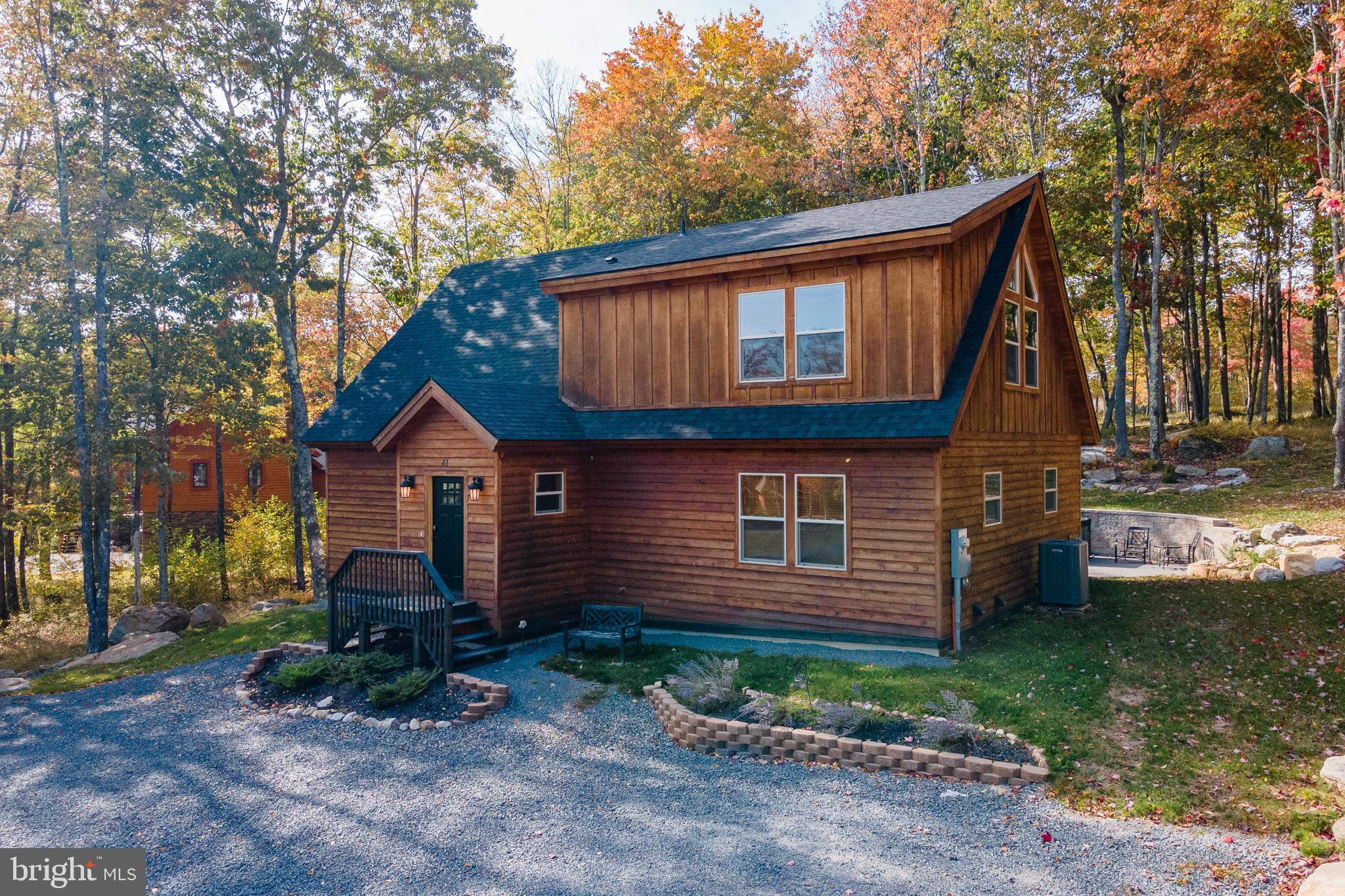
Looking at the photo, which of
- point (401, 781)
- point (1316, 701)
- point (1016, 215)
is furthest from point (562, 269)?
point (1316, 701)

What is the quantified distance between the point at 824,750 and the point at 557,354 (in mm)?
10124

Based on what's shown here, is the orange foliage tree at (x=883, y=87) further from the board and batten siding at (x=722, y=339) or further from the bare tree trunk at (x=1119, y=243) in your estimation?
the board and batten siding at (x=722, y=339)

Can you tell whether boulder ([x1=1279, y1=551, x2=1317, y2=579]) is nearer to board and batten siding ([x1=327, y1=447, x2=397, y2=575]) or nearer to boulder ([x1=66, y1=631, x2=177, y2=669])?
board and batten siding ([x1=327, y1=447, x2=397, y2=575])

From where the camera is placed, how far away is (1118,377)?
999 inches

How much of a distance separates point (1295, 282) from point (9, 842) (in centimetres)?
3878

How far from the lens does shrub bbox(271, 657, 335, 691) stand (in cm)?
1044

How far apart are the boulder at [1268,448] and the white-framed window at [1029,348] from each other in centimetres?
1530

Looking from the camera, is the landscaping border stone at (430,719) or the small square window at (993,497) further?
the small square window at (993,497)

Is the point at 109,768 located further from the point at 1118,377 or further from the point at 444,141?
the point at 1118,377

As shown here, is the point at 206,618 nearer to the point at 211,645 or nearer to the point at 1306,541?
the point at 211,645

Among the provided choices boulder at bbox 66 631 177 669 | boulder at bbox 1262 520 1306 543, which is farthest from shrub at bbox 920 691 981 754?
boulder at bbox 66 631 177 669

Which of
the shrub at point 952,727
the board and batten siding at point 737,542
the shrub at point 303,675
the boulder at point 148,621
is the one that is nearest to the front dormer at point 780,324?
the board and batten siding at point 737,542

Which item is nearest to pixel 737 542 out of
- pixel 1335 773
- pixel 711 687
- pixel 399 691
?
pixel 711 687

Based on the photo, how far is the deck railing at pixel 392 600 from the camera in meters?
10.9
